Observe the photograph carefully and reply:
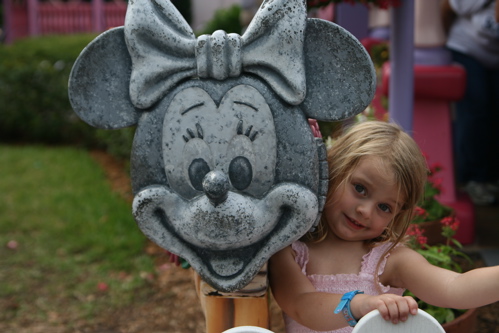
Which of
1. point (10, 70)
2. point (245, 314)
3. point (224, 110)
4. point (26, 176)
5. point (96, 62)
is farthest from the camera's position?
point (10, 70)

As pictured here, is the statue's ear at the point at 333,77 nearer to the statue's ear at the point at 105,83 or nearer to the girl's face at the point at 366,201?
the girl's face at the point at 366,201


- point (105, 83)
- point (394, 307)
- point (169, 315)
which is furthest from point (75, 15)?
point (394, 307)

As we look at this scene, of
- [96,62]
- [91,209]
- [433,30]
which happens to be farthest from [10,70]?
[96,62]

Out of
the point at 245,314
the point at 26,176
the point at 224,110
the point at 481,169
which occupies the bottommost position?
the point at 26,176

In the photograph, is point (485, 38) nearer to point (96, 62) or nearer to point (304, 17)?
point (304, 17)

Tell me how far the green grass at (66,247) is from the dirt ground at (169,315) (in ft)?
0.35

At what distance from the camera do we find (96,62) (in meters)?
1.66

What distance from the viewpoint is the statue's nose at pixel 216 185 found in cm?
144

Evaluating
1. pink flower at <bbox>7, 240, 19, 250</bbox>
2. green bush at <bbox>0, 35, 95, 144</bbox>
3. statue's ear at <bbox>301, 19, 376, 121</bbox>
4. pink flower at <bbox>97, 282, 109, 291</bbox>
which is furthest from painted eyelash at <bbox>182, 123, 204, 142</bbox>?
green bush at <bbox>0, 35, 95, 144</bbox>

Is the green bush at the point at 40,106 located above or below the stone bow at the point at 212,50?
below

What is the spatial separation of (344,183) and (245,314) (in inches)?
18.7

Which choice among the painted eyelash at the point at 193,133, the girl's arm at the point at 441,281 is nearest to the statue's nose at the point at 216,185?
the painted eyelash at the point at 193,133

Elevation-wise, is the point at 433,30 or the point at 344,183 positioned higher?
the point at 433,30

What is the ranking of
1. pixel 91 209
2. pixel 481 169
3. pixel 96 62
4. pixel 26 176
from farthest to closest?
pixel 26 176 → pixel 91 209 → pixel 481 169 → pixel 96 62
